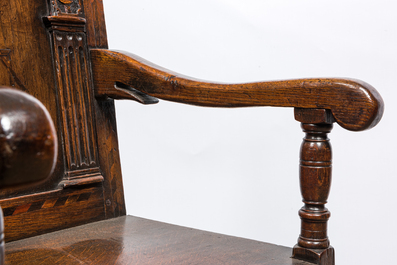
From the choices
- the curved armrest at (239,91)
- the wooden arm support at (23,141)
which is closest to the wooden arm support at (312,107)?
the curved armrest at (239,91)

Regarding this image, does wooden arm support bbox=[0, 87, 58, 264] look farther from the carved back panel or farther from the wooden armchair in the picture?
the carved back panel

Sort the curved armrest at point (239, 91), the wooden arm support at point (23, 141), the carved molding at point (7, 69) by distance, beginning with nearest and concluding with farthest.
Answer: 1. the wooden arm support at point (23, 141)
2. the curved armrest at point (239, 91)
3. the carved molding at point (7, 69)

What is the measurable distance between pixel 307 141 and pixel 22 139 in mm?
614

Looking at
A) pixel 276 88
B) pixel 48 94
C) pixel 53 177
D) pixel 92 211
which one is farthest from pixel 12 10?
pixel 276 88

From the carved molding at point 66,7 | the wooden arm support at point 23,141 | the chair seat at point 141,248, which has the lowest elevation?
the chair seat at point 141,248

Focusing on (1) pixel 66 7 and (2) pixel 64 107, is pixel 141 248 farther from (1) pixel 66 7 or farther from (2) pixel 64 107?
(1) pixel 66 7

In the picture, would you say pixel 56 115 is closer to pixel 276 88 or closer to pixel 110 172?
pixel 110 172

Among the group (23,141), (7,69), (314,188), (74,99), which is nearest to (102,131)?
(74,99)

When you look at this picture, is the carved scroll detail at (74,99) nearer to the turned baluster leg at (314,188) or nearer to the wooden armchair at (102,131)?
the wooden armchair at (102,131)

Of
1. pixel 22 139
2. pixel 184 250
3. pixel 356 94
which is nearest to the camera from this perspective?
pixel 22 139

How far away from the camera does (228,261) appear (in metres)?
0.82

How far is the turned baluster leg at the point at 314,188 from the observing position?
2.69 feet

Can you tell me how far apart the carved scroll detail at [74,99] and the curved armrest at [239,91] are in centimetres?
4

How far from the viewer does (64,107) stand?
43.4 inches
